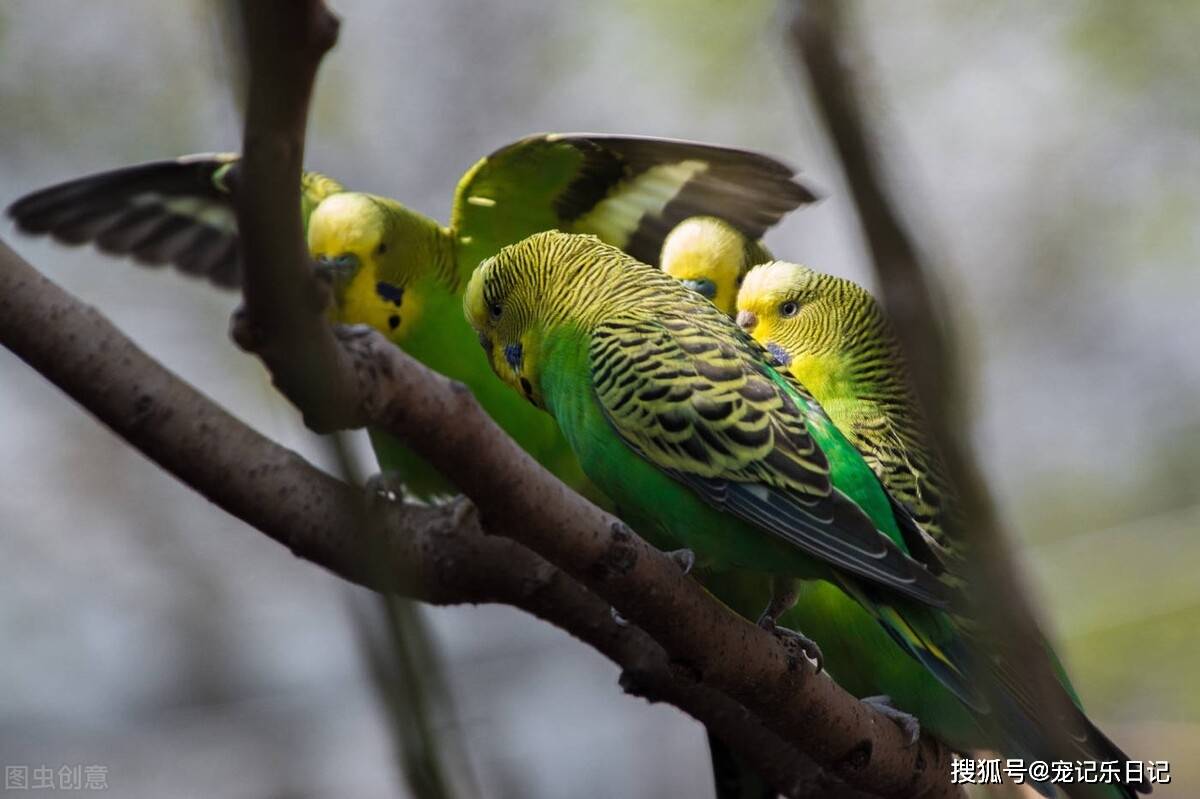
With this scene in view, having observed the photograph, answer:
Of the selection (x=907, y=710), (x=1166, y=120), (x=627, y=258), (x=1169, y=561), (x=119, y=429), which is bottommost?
(x=907, y=710)

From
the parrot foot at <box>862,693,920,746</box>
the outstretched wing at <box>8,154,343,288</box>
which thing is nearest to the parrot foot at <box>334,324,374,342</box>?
the parrot foot at <box>862,693,920,746</box>

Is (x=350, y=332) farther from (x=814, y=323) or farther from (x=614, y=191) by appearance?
(x=814, y=323)

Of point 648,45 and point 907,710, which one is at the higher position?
point 648,45

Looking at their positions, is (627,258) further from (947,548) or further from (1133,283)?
(1133,283)

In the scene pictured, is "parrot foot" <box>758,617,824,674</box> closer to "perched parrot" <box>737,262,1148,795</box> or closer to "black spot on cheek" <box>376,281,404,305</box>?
"perched parrot" <box>737,262,1148,795</box>

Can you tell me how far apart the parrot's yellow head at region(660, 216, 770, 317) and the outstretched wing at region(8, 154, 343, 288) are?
149 cm

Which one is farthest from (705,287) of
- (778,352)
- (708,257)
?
(778,352)

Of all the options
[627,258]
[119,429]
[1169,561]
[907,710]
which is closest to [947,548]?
[907,710]

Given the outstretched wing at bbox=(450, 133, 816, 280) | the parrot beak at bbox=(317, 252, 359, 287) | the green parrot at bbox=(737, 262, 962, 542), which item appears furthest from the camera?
the parrot beak at bbox=(317, 252, 359, 287)

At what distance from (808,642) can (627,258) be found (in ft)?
4.10

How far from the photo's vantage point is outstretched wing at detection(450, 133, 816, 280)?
4.19 metres

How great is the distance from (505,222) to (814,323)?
1.15 meters

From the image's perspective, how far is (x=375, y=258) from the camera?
15.4 feet

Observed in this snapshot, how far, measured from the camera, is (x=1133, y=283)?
9867mm
